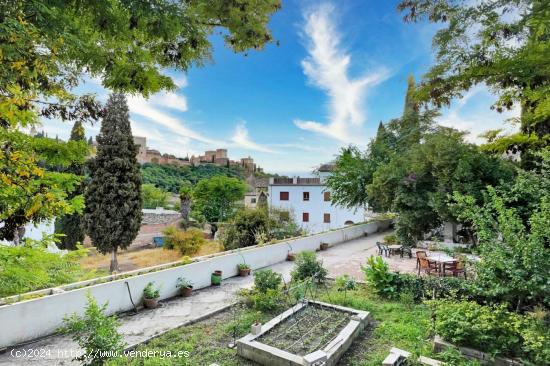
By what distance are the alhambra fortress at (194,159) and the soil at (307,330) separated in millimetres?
65377

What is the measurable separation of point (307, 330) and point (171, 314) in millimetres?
3034

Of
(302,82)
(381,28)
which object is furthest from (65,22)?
(302,82)

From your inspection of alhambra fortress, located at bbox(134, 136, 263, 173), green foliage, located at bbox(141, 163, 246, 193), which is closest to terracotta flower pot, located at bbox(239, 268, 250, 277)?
green foliage, located at bbox(141, 163, 246, 193)

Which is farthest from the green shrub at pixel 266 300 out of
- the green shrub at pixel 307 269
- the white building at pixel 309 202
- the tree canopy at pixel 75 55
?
the white building at pixel 309 202

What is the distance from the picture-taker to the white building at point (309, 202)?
35156 millimetres

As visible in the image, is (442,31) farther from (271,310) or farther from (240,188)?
(240,188)

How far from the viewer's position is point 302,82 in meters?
18.9

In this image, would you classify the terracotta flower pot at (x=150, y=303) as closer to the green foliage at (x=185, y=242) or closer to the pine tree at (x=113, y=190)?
the pine tree at (x=113, y=190)

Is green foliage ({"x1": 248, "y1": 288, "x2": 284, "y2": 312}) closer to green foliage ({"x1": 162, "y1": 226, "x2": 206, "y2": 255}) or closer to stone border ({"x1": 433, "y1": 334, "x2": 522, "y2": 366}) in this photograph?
stone border ({"x1": 433, "y1": 334, "x2": 522, "y2": 366})

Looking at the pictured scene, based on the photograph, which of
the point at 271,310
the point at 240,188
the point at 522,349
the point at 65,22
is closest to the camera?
the point at 65,22

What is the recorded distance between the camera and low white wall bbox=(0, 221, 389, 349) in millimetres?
4883

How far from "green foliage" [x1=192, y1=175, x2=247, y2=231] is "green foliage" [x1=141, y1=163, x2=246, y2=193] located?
17257mm

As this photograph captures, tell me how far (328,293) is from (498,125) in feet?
32.0

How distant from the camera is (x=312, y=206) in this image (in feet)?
119
